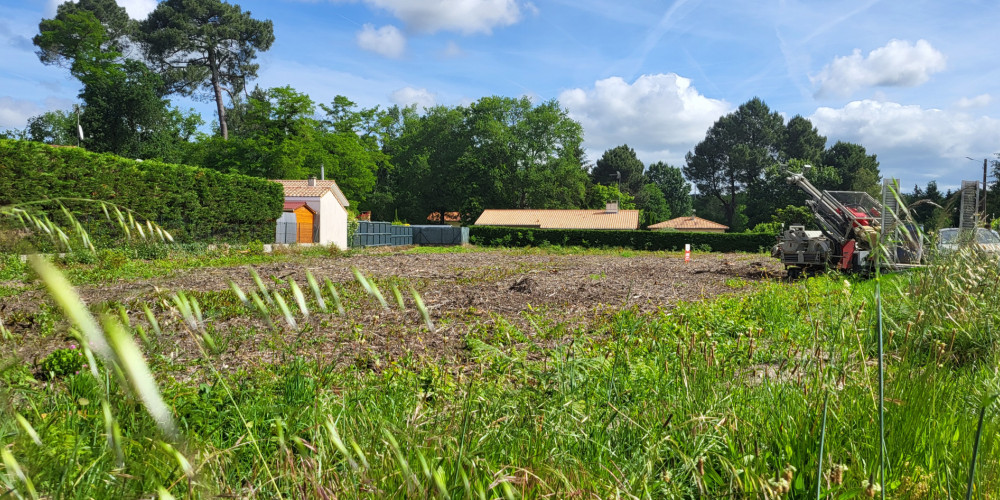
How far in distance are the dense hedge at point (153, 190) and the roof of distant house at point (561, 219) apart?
1061 inches

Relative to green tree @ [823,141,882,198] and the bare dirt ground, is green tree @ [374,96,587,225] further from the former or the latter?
the bare dirt ground

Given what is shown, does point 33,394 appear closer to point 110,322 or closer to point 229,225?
point 110,322

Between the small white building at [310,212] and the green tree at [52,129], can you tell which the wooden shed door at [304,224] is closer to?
the small white building at [310,212]

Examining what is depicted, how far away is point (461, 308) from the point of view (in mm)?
8844

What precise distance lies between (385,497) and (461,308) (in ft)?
23.0

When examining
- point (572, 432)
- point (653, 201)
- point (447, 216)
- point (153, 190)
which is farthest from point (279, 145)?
point (653, 201)

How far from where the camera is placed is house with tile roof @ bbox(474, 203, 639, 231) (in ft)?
169

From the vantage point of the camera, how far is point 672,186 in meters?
83.6

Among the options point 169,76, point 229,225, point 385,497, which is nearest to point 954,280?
point 385,497

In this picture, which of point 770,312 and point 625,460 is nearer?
point 625,460

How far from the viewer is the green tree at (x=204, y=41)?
44875mm

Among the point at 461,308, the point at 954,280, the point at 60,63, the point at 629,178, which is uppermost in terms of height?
the point at 60,63

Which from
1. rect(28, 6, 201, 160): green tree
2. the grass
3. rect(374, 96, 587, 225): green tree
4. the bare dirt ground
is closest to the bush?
the bare dirt ground

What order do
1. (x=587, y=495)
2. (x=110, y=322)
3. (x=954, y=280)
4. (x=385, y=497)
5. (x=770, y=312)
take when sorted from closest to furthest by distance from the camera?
(x=110, y=322) → (x=385, y=497) → (x=587, y=495) → (x=954, y=280) → (x=770, y=312)
